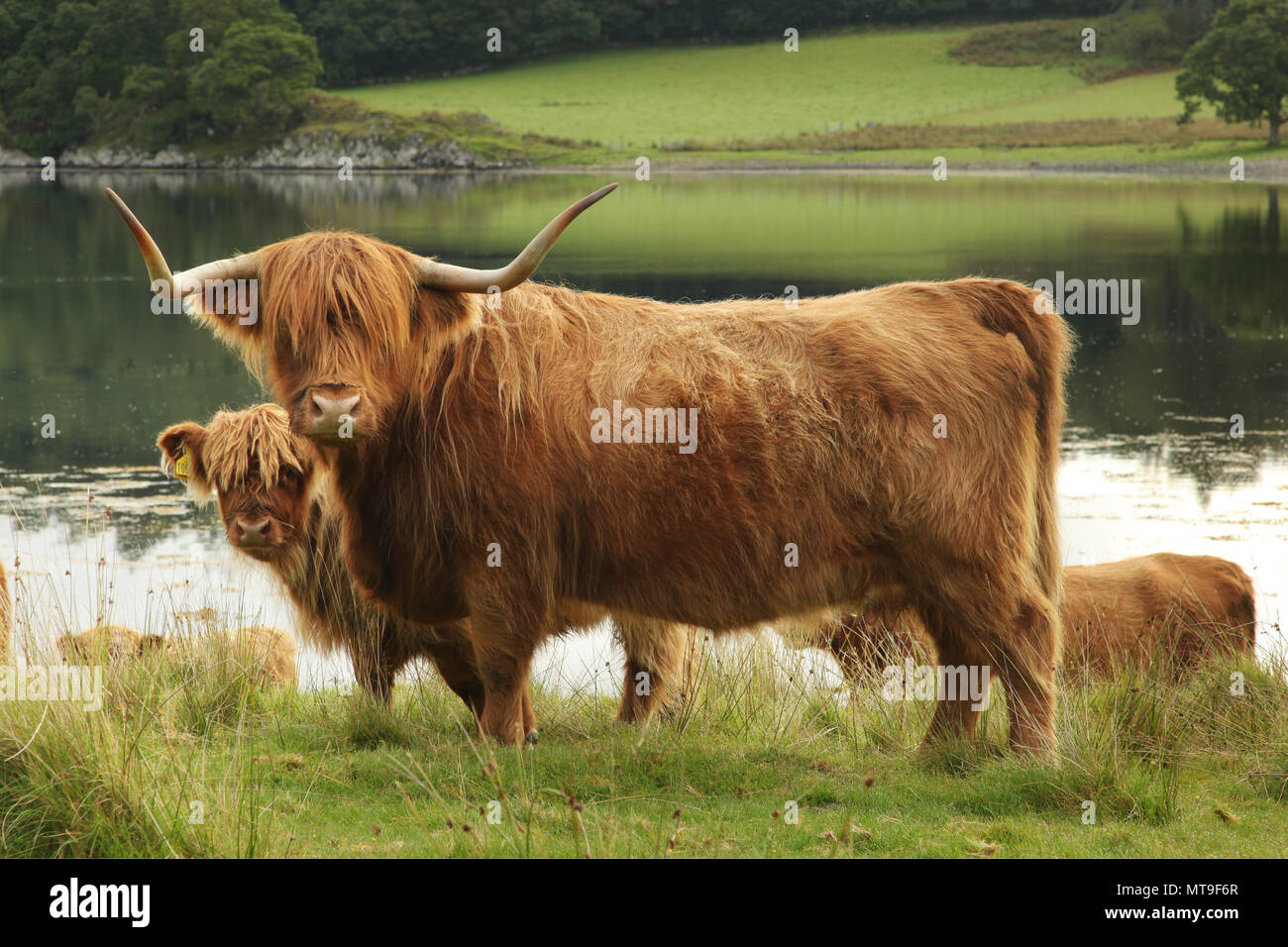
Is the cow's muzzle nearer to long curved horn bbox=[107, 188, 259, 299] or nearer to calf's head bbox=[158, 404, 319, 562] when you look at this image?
long curved horn bbox=[107, 188, 259, 299]

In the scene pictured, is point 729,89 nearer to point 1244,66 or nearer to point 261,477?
point 1244,66

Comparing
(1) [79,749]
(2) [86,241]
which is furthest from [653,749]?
(2) [86,241]

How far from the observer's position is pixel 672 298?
66.9 ft

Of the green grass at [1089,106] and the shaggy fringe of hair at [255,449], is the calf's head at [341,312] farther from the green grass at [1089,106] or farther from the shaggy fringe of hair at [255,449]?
the green grass at [1089,106]

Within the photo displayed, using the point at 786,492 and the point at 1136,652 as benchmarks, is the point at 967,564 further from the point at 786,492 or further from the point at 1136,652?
the point at 1136,652

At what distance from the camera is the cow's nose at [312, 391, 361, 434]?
3.58m

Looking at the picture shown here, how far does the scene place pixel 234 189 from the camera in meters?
51.6

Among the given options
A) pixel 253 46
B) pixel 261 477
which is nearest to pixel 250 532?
pixel 261 477

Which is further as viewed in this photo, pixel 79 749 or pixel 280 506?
pixel 280 506

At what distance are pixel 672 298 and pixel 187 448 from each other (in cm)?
1554

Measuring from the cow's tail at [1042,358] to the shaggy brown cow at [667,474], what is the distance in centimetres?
20

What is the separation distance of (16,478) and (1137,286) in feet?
59.4

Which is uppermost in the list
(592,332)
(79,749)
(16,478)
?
(592,332)

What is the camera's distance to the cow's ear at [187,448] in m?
5.23
